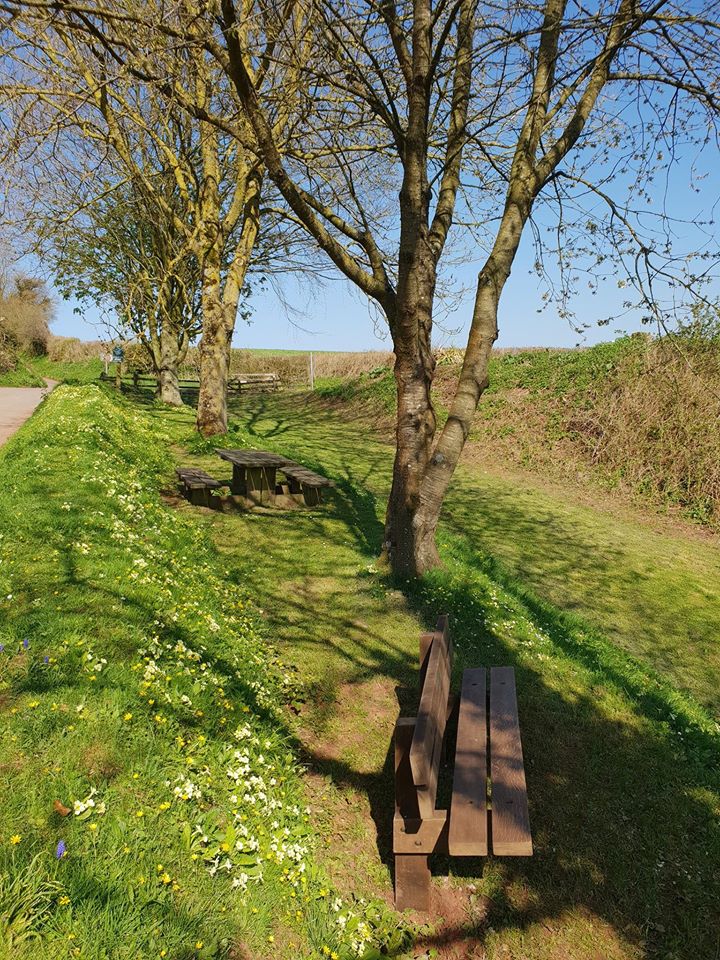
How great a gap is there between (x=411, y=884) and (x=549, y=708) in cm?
242

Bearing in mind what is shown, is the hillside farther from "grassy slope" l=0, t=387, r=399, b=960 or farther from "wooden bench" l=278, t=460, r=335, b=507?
"grassy slope" l=0, t=387, r=399, b=960

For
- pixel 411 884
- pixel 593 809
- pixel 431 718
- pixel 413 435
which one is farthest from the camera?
pixel 413 435

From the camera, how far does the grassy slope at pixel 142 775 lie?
2.82 m

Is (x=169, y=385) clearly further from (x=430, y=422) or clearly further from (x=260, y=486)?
(x=430, y=422)

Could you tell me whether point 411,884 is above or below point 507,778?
below

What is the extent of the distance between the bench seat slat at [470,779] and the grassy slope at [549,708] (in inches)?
26.3

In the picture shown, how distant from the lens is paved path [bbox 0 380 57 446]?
48.8 ft

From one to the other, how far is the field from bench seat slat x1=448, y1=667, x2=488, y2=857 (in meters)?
0.67

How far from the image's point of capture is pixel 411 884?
370 centimetres

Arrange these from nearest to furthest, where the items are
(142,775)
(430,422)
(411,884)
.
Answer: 1. (142,775)
2. (411,884)
3. (430,422)

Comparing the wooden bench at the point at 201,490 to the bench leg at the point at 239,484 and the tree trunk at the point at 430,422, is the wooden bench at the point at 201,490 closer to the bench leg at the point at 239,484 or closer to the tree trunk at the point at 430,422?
the bench leg at the point at 239,484

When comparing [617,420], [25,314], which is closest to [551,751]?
[617,420]

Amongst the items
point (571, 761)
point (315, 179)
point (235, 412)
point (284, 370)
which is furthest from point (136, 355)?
point (571, 761)

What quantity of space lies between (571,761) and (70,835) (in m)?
3.67
